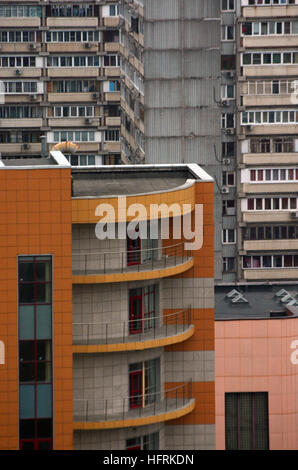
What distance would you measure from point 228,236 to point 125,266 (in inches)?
2175

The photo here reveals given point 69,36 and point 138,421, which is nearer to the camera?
point 138,421

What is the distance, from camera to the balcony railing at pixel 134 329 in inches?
1615

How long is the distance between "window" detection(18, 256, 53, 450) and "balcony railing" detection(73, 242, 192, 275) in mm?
1354

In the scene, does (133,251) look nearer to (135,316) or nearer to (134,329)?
(135,316)

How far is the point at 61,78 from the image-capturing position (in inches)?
4368

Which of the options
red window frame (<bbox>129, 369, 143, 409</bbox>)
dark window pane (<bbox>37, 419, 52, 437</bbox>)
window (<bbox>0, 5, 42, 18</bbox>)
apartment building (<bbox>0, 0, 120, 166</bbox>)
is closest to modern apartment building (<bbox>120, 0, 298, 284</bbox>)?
apartment building (<bbox>0, 0, 120, 166</bbox>)

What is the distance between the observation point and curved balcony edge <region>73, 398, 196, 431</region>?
40.8 m

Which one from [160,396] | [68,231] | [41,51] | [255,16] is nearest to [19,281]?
[68,231]

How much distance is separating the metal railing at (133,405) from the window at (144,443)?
0.76 m

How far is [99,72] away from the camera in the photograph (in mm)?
110438

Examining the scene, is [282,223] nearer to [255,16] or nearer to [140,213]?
[255,16]

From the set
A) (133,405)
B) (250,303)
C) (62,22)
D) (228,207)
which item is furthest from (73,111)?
(133,405)

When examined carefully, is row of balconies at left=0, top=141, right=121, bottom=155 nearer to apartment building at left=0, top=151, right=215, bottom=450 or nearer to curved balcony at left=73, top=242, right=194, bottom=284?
apartment building at left=0, top=151, right=215, bottom=450

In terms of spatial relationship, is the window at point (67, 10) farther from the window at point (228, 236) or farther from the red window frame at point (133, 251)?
the red window frame at point (133, 251)
